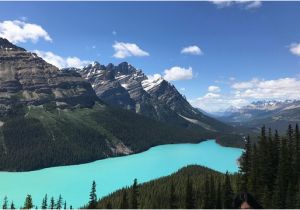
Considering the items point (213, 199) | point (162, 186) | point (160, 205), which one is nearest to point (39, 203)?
point (162, 186)

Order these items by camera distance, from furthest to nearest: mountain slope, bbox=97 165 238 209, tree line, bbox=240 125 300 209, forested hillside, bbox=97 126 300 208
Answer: mountain slope, bbox=97 165 238 209 → forested hillside, bbox=97 126 300 208 → tree line, bbox=240 125 300 209

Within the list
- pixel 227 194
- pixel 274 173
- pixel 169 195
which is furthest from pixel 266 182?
pixel 169 195

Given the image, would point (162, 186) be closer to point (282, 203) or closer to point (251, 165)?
point (251, 165)

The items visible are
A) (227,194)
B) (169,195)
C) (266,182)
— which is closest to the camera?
(227,194)

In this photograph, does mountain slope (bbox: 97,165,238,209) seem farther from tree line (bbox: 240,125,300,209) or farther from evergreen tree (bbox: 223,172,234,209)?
tree line (bbox: 240,125,300,209)

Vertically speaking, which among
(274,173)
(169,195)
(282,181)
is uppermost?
(274,173)

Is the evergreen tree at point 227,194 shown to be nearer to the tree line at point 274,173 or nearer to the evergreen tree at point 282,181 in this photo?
the tree line at point 274,173

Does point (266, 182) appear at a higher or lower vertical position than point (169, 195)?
higher

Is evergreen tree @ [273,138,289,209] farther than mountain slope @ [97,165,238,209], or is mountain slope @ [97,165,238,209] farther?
mountain slope @ [97,165,238,209]

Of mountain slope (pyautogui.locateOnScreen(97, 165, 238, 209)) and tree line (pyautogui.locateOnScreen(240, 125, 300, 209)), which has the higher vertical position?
tree line (pyautogui.locateOnScreen(240, 125, 300, 209))

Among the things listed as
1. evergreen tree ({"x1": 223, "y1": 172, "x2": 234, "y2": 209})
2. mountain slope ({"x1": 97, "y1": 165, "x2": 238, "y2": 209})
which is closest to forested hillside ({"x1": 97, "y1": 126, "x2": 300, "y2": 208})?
evergreen tree ({"x1": 223, "y1": 172, "x2": 234, "y2": 209})

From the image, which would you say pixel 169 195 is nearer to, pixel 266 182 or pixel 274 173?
pixel 266 182
